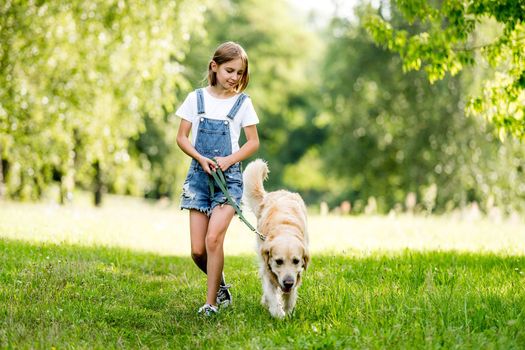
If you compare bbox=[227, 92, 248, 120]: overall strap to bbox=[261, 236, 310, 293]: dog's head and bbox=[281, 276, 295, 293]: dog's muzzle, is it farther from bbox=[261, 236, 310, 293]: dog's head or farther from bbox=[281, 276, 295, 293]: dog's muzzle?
bbox=[281, 276, 295, 293]: dog's muzzle

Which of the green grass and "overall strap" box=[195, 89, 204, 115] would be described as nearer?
the green grass

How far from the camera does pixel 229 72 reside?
565 centimetres

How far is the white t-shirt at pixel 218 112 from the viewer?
5641mm

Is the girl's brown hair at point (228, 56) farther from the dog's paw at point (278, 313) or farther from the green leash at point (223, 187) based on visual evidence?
the dog's paw at point (278, 313)

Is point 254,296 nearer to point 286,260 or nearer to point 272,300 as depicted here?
point 272,300

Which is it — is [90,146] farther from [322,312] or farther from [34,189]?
[322,312]

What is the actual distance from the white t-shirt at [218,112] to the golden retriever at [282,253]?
77cm

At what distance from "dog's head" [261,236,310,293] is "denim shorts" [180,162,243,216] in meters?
0.55

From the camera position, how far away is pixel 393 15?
18.7 m

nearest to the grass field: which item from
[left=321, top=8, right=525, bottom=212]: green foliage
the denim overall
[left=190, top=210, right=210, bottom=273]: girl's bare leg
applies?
[left=190, top=210, right=210, bottom=273]: girl's bare leg

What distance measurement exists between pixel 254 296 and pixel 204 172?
1.35 metres

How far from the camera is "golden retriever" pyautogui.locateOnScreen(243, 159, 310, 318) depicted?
17.3 feet

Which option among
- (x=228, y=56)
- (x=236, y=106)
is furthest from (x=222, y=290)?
(x=228, y=56)

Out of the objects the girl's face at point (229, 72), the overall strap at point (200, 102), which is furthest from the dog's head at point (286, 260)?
the girl's face at point (229, 72)
